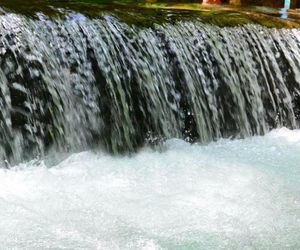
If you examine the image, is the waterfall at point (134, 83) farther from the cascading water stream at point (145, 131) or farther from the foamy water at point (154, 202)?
the foamy water at point (154, 202)

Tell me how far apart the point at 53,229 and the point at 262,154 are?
2675 millimetres

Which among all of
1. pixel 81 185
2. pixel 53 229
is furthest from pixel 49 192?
pixel 53 229

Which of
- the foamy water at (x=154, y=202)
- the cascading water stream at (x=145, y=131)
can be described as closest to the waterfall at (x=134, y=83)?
the cascading water stream at (x=145, y=131)

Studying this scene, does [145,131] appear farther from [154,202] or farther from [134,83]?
[154,202]

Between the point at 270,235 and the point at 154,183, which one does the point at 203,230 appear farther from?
the point at 154,183

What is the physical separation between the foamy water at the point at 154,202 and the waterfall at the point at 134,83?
33cm

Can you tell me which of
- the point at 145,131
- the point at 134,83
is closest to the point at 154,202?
the point at 145,131

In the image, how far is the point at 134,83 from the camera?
18.4ft

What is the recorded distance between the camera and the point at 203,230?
3.48 m

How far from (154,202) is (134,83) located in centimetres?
195

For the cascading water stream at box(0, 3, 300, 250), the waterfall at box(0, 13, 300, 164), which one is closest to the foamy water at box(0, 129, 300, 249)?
the cascading water stream at box(0, 3, 300, 250)

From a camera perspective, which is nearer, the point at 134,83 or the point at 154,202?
the point at 154,202

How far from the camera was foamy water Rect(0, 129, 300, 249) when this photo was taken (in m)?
3.34

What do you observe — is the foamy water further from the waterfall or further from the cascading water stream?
the waterfall
